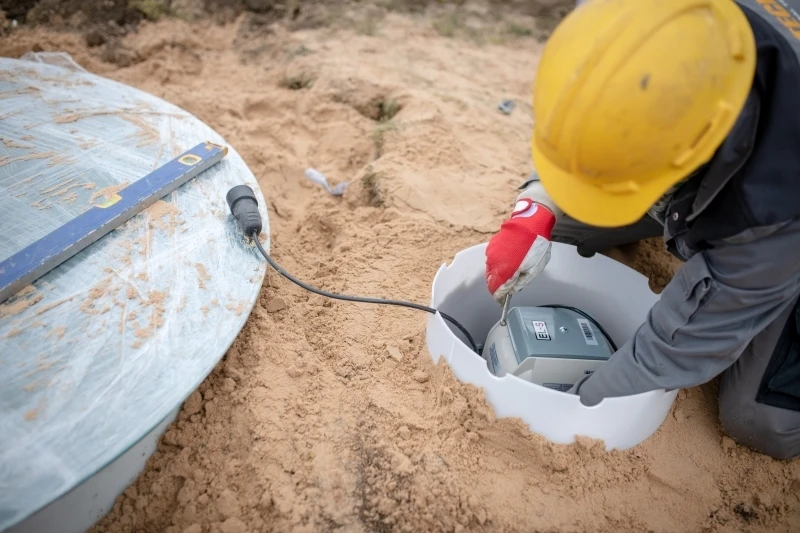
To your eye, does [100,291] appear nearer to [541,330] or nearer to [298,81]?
[541,330]

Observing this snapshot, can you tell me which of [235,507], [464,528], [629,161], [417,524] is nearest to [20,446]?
[235,507]

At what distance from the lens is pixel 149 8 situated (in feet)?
10.0

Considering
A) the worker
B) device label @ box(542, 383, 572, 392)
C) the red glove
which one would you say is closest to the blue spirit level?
the red glove

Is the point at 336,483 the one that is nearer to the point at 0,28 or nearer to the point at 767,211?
the point at 767,211

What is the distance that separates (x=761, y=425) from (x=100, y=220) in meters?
1.91

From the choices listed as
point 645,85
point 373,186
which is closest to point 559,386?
point 645,85

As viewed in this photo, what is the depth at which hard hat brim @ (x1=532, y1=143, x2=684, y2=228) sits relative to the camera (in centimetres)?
110

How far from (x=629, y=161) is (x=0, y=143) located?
6.06ft

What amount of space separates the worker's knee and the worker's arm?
0.29 metres

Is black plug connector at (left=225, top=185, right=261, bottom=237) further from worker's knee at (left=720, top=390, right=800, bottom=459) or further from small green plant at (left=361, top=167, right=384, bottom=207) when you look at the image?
worker's knee at (left=720, top=390, right=800, bottom=459)

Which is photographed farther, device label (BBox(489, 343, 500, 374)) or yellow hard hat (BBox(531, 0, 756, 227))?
device label (BBox(489, 343, 500, 374))

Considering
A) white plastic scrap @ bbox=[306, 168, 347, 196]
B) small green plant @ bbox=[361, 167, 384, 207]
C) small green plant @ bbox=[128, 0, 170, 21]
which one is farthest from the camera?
small green plant @ bbox=[128, 0, 170, 21]

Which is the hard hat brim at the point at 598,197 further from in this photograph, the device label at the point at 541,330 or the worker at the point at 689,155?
the device label at the point at 541,330

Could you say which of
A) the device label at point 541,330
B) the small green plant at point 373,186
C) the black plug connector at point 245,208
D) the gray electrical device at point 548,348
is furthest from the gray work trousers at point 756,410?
the black plug connector at point 245,208
